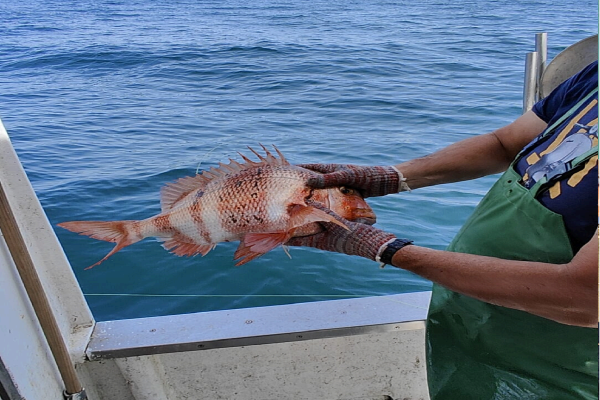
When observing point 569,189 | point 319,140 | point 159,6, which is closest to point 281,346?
point 569,189

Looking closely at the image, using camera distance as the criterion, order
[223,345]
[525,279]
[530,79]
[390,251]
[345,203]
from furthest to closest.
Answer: [530,79]
[223,345]
[345,203]
[390,251]
[525,279]

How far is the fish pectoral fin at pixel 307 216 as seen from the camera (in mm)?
1564

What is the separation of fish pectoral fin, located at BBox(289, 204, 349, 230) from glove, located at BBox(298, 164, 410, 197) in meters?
0.12

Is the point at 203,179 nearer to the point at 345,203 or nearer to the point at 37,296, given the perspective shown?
the point at 345,203

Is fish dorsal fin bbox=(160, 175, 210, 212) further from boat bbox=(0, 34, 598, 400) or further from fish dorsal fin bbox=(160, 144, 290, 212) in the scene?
boat bbox=(0, 34, 598, 400)

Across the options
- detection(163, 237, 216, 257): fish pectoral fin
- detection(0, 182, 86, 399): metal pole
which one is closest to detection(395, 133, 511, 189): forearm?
detection(163, 237, 216, 257): fish pectoral fin

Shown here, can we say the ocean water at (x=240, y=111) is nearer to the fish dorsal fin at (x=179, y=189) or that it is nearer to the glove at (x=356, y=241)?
the fish dorsal fin at (x=179, y=189)

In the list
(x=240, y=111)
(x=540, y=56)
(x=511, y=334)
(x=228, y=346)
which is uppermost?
(x=540, y=56)

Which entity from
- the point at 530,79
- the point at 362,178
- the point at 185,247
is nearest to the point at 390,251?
the point at 362,178

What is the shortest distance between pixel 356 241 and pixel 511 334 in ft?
1.71

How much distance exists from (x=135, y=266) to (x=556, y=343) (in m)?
3.14

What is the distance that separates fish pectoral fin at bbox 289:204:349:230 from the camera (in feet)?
5.13

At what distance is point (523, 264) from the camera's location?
1.38m

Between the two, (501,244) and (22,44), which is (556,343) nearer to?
(501,244)
